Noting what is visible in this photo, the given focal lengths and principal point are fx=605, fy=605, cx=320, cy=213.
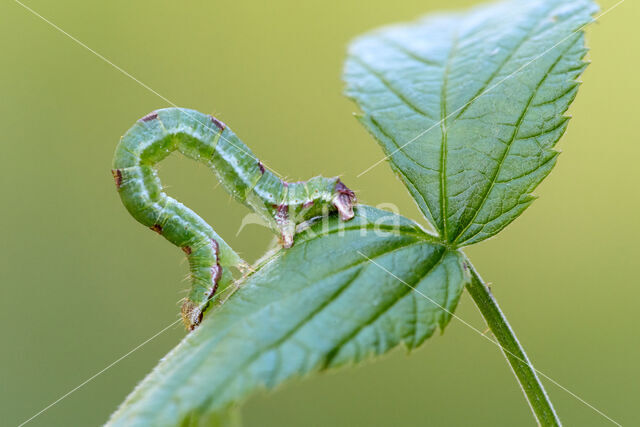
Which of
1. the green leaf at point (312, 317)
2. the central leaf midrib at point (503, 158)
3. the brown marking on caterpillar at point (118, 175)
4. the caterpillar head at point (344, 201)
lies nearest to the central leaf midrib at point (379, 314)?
the green leaf at point (312, 317)

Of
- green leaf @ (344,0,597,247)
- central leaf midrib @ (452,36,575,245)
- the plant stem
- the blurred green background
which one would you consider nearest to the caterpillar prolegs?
green leaf @ (344,0,597,247)

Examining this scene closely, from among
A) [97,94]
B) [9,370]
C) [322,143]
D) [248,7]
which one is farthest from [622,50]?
[9,370]

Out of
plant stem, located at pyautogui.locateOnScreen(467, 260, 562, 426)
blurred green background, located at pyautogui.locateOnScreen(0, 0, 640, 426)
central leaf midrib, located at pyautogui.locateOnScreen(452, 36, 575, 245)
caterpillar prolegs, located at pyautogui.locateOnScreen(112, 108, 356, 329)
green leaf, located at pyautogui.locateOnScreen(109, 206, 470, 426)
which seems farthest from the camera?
blurred green background, located at pyautogui.locateOnScreen(0, 0, 640, 426)

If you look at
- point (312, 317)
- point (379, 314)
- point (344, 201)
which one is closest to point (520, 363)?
point (379, 314)

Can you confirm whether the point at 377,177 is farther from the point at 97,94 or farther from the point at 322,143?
the point at 97,94

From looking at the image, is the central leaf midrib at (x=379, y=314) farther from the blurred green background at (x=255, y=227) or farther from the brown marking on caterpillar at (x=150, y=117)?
the blurred green background at (x=255, y=227)

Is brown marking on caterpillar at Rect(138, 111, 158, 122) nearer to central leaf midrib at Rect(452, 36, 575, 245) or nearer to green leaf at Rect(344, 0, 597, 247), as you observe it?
green leaf at Rect(344, 0, 597, 247)
